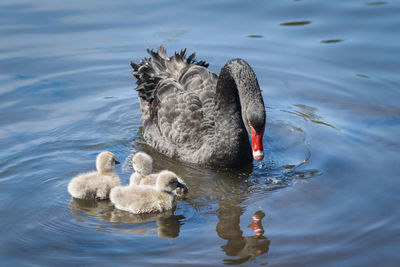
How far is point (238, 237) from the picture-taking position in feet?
18.9

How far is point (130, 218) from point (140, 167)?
0.67 meters

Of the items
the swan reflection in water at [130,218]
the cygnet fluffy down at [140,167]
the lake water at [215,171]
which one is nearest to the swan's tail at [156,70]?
the lake water at [215,171]

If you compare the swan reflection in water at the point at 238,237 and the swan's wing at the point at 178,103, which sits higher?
the swan's wing at the point at 178,103

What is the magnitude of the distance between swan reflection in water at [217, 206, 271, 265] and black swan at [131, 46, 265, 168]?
76 centimetres

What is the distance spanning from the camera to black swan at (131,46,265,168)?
→ 274 inches

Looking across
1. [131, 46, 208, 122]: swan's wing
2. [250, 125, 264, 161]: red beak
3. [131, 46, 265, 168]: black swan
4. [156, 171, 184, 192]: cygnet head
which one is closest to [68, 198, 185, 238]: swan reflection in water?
[156, 171, 184, 192]: cygnet head

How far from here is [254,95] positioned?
6.54 m

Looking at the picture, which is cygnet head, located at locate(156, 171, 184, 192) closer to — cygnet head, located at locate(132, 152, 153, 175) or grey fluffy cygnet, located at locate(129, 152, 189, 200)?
grey fluffy cygnet, located at locate(129, 152, 189, 200)

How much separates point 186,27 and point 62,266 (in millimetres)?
7400

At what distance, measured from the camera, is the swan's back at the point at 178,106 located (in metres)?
7.57

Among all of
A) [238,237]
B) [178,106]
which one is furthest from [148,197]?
[178,106]

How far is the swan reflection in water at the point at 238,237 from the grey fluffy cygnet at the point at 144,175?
0.50 metres

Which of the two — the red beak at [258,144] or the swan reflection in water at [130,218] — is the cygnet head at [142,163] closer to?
the swan reflection in water at [130,218]

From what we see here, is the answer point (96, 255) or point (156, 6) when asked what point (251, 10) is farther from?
point (96, 255)
